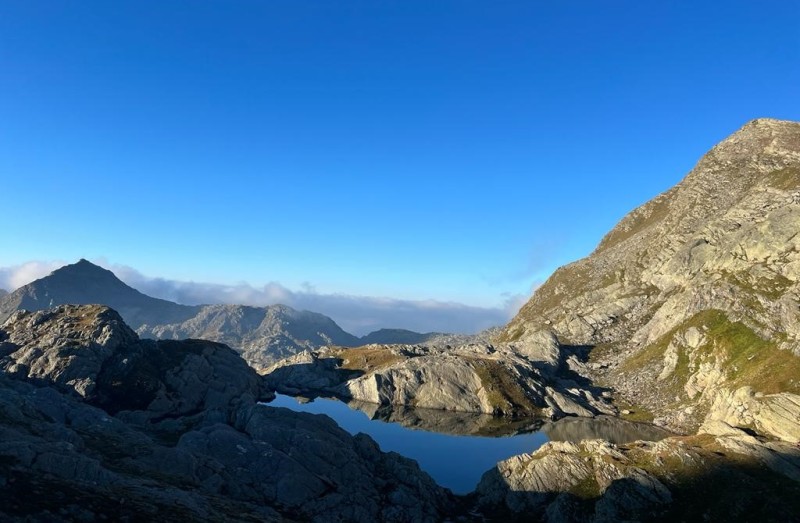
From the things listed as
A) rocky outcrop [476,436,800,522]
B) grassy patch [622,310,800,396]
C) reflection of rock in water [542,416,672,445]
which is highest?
grassy patch [622,310,800,396]

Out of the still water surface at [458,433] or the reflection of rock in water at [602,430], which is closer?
the still water surface at [458,433]

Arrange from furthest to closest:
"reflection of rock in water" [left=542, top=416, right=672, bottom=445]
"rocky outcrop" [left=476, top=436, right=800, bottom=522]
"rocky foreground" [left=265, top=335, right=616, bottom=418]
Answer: "rocky foreground" [left=265, top=335, right=616, bottom=418] < "reflection of rock in water" [left=542, top=416, right=672, bottom=445] < "rocky outcrop" [left=476, top=436, right=800, bottom=522]

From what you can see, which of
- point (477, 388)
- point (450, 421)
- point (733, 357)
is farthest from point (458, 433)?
point (733, 357)

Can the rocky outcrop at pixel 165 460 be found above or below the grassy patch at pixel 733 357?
below

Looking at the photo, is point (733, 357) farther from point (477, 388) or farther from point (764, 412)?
point (477, 388)

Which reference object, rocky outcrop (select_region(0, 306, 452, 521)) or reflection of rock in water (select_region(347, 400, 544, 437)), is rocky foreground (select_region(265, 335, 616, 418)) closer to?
reflection of rock in water (select_region(347, 400, 544, 437))

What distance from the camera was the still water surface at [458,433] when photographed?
332 ft

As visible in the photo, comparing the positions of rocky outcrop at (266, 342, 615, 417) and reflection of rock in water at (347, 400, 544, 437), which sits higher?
rocky outcrop at (266, 342, 615, 417)

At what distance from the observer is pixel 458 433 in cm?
13425

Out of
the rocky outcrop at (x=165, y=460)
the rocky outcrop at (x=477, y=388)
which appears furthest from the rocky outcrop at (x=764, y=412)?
the rocky outcrop at (x=165, y=460)

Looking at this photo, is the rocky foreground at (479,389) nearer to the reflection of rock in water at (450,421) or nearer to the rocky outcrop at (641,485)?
the reflection of rock in water at (450,421)

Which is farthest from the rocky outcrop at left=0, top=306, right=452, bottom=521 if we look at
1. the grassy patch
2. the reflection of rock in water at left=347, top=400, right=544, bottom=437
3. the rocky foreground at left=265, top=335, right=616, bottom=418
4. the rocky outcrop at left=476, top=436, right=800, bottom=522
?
the grassy patch

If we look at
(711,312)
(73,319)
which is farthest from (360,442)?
(711,312)

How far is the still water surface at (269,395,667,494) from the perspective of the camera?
101062 millimetres
